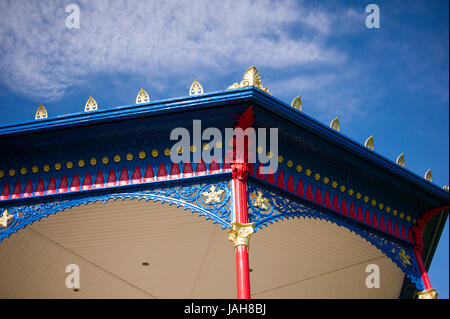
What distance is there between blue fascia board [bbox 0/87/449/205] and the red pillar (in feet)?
3.94

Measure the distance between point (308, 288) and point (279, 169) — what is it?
5394 mm

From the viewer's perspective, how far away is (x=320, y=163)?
36.0ft

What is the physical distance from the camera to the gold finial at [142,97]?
9.91m

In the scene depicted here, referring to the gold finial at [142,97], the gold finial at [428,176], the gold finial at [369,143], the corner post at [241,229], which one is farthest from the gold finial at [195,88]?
the gold finial at [428,176]

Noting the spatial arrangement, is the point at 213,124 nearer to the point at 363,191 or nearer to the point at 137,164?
the point at 137,164

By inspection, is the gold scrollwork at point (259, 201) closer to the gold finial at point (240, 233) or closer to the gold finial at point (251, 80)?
the gold finial at point (240, 233)

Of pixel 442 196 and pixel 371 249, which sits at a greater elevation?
pixel 442 196

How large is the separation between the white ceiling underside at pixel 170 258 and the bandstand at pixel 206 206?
5 centimetres

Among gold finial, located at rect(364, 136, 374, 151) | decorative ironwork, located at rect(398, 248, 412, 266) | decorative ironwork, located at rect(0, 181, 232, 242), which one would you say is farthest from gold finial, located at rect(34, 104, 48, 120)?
decorative ironwork, located at rect(398, 248, 412, 266)

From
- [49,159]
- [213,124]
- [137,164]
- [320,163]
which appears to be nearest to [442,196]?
[320,163]

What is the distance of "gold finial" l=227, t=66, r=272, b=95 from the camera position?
961cm

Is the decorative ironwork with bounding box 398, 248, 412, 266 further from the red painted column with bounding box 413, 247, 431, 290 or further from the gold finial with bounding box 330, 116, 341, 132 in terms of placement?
the gold finial with bounding box 330, 116, 341, 132

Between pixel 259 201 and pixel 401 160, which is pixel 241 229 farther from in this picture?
pixel 401 160
